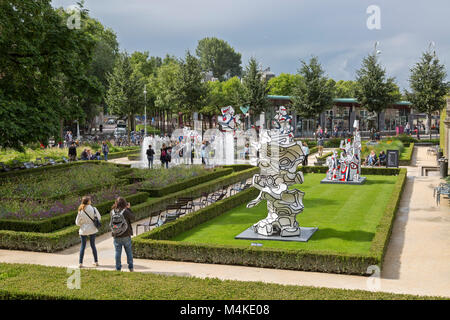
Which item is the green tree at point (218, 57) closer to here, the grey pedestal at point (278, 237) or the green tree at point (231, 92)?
the green tree at point (231, 92)

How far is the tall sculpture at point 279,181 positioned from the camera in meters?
14.2

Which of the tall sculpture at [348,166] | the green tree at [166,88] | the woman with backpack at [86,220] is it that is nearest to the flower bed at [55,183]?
the woman with backpack at [86,220]

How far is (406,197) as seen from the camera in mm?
21844

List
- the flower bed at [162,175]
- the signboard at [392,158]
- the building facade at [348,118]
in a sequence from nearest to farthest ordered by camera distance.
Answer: the flower bed at [162,175], the signboard at [392,158], the building facade at [348,118]

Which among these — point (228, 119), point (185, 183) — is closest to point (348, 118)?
point (228, 119)

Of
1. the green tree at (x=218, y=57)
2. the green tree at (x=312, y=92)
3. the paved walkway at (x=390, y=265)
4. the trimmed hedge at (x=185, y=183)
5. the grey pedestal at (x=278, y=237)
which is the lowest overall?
the paved walkway at (x=390, y=265)

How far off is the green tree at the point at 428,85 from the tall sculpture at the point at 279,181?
43218mm

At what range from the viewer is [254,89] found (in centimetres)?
5628

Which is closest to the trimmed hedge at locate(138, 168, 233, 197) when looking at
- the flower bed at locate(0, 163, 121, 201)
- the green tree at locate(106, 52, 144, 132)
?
the flower bed at locate(0, 163, 121, 201)

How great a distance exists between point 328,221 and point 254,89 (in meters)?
41.0

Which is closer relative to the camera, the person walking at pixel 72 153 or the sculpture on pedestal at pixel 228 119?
the person walking at pixel 72 153

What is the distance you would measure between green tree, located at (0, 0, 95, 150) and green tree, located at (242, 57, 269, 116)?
31.9 metres

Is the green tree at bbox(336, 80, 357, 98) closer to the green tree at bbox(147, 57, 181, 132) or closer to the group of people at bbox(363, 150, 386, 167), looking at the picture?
the green tree at bbox(147, 57, 181, 132)

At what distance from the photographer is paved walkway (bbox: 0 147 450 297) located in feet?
35.2
